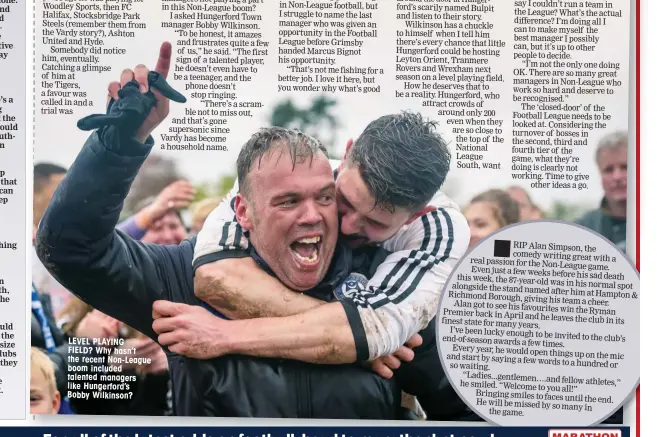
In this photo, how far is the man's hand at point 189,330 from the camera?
192cm

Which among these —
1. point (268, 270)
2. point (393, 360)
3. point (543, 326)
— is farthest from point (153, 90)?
point (543, 326)

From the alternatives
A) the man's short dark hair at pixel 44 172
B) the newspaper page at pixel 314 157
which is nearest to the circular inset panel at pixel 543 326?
the newspaper page at pixel 314 157

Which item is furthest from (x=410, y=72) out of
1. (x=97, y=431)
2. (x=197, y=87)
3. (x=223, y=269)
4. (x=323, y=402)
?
(x=97, y=431)

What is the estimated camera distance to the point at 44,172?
1.96m

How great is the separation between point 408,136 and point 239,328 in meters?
0.68

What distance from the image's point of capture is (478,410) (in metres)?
1.96

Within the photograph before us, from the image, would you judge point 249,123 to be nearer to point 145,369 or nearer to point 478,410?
point 145,369

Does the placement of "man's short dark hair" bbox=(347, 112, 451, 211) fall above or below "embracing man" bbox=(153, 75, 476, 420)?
above

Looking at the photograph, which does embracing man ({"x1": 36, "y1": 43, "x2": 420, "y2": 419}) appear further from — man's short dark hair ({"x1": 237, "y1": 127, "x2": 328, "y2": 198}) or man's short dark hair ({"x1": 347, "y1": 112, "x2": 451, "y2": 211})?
man's short dark hair ({"x1": 347, "y1": 112, "x2": 451, "y2": 211})

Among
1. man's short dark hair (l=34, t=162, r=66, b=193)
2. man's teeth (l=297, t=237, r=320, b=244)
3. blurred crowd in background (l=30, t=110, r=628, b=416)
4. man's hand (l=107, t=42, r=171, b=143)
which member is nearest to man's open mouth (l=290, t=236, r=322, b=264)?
man's teeth (l=297, t=237, r=320, b=244)

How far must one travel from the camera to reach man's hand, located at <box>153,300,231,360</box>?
6.30 feet

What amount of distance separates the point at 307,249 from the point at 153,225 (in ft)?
1.39

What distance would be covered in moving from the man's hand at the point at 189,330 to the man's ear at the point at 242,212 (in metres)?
0.25

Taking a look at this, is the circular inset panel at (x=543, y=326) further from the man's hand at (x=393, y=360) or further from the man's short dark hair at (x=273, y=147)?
the man's short dark hair at (x=273, y=147)
